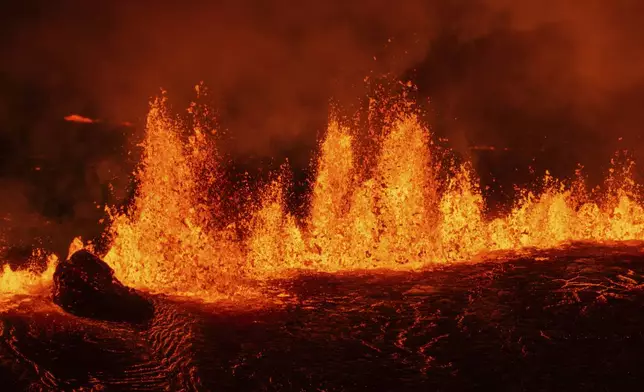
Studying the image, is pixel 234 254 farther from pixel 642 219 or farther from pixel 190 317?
pixel 642 219

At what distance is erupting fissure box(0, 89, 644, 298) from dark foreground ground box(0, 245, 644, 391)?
1.58m

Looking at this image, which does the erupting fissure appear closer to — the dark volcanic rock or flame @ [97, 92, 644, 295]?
flame @ [97, 92, 644, 295]

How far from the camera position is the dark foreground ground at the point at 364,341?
4.82 m

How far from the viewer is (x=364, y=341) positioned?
570cm

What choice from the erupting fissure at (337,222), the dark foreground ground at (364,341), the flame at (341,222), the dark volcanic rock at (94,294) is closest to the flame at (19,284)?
the erupting fissure at (337,222)

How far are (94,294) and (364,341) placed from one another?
11.1 ft

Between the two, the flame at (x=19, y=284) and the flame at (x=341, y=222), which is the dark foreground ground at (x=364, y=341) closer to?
the flame at (x=19, y=284)

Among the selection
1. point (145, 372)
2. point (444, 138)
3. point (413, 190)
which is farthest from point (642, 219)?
point (145, 372)

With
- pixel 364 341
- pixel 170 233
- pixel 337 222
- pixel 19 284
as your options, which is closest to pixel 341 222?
pixel 337 222

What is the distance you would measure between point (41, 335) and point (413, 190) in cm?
834

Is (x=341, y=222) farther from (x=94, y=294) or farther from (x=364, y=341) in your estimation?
(x=364, y=341)

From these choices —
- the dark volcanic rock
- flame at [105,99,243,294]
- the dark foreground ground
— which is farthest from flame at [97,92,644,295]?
the dark foreground ground

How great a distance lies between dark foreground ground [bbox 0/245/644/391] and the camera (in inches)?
190

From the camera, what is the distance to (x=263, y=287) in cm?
805
